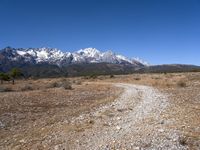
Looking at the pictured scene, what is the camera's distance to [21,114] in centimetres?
2312

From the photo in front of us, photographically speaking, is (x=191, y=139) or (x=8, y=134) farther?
(x=8, y=134)

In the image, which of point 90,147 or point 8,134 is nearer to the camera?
point 90,147

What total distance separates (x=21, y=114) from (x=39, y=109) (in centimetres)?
285

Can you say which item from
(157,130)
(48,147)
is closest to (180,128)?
(157,130)

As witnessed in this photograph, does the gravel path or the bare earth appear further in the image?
the bare earth

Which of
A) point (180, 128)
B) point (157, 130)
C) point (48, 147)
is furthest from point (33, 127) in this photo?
point (180, 128)

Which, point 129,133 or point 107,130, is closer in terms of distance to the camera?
point 129,133

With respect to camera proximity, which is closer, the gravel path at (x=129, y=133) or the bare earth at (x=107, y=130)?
the gravel path at (x=129, y=133)

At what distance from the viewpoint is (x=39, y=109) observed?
84.8ft

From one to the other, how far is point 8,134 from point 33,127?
172 centimetres

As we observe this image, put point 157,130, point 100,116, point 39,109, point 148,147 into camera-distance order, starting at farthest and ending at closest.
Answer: point 39,109 → point 100,116 → point 157,130 → point 148,147

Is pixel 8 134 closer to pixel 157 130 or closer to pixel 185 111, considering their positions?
pixel 157 130

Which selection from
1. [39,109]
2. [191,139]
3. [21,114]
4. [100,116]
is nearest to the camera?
[191,139]

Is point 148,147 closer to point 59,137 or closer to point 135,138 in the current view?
point 135,138
